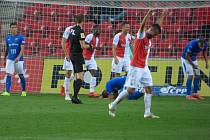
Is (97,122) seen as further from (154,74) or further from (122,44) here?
(154,74)

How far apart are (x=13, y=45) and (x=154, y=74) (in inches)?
191

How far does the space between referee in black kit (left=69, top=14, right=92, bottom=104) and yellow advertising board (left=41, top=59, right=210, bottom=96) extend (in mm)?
5370

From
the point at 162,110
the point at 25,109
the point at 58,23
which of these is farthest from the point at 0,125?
the point at 58,23

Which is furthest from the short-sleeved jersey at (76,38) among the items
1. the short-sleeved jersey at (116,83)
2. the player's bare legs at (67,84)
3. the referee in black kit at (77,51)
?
the player's bare legs at (67,84)

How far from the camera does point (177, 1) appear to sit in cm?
2159

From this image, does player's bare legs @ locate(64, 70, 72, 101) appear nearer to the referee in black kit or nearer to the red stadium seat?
the referee in black kit

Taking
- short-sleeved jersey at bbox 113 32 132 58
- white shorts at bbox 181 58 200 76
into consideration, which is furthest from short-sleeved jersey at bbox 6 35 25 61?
white shorts at bbox 181 58 200 76

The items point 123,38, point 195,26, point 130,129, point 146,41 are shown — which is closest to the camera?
point 130,129

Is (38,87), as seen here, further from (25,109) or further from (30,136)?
(30,136)

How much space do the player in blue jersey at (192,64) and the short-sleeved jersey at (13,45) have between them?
5.28 metres

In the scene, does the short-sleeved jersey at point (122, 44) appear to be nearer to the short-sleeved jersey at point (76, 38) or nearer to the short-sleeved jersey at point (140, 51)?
the short-sleeved jersey at point (76, 38)

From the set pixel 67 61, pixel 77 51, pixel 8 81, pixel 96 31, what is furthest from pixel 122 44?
pixel 8 81

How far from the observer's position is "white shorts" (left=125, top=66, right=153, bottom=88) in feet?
44.0

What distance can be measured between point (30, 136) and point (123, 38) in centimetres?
1084
